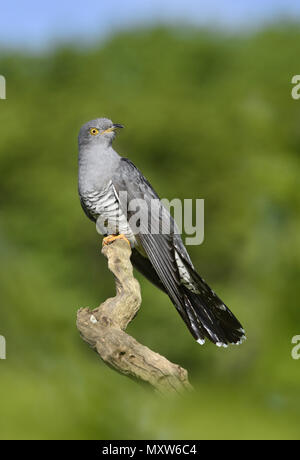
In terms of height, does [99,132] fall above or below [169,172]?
below

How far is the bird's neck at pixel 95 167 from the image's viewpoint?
283 cm

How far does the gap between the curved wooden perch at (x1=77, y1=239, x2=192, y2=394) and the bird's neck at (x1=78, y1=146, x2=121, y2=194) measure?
0.52 m

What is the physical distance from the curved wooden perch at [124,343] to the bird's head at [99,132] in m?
0.76

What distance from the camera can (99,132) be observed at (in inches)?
117

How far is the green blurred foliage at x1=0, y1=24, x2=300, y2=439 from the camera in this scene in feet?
27.6

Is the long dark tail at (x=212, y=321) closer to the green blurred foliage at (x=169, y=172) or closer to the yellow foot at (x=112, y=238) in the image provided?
the yellow foot at (x=112, y=238)

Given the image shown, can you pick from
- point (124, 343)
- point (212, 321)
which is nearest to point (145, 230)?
point (212, 321)

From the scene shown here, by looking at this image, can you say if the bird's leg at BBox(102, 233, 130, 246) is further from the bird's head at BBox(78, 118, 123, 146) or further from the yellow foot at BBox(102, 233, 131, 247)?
the bird's head at BBox(78, 118, 123, 146)

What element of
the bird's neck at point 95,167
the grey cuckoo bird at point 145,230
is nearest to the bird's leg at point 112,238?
the grey cuckoo bird at point 145,230

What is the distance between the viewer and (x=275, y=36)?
14.1 metres

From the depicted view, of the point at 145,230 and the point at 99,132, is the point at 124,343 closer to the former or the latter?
the point at 145,230

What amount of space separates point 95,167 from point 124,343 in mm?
1132

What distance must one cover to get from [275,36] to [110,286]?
7773 millimetres
